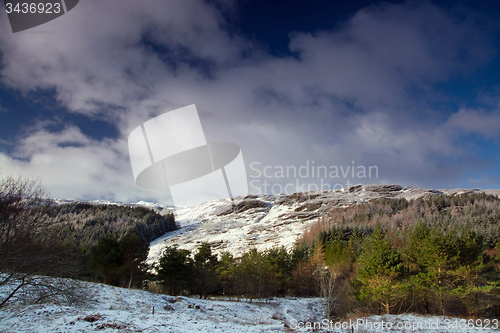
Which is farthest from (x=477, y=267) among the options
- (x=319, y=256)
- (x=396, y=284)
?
(x=319, y=256)

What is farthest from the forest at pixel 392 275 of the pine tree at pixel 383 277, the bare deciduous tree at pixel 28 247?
the bare deciduous tree at pixel 28 247

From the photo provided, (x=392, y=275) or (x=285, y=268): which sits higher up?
(x=392, y=275)

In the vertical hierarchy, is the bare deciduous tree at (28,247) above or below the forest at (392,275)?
above

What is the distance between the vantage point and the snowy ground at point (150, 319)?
1375 cm

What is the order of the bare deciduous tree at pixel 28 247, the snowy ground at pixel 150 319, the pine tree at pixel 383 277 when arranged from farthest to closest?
the pine tree at pixel 383 277 < the snowy ground at pixel 150 319 < the bare deciduous tree at pixel 28 247

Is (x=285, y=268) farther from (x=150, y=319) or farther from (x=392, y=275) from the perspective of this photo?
(x=150, y=319)

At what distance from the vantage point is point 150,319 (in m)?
17.8

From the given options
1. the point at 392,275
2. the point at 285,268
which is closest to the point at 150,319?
the point at 392,275

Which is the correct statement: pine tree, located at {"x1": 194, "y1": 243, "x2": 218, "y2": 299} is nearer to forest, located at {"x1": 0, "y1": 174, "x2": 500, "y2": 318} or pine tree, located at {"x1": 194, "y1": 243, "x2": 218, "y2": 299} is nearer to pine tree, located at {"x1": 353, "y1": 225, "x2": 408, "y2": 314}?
forest, located at {"x1": 0, "y1": 174, "x2": 500, "y2": 318}

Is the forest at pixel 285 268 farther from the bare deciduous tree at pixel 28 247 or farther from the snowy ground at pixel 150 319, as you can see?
the snowy ground at pixel 150 319

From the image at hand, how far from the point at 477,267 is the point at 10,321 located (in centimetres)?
3755

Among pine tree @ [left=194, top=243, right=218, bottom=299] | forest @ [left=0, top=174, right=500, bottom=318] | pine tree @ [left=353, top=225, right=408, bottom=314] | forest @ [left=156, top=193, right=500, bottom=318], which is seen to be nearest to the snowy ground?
forest @ [left=0, top=174, right=500, bottom=318]

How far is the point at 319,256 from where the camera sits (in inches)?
1982

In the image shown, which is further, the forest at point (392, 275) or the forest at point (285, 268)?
the forest at point (392, 275)
